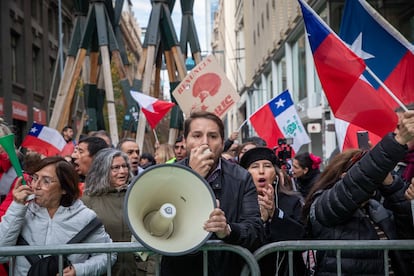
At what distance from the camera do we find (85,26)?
1230cm

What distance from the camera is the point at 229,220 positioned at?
2.80m

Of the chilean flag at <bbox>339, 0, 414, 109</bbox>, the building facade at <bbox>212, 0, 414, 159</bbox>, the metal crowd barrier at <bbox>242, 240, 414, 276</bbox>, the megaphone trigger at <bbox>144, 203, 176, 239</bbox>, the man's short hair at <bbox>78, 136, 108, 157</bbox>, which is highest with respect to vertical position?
the building facade at <bbox>212, 0, 414, 159</bbox>

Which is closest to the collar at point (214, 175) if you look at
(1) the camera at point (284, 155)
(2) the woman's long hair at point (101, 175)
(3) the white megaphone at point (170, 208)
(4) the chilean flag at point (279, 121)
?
(3) the white megaphone at point (170, 208)

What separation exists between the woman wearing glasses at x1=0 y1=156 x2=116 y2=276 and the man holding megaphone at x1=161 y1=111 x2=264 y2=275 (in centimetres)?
55

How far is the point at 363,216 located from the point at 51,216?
176 centimetres

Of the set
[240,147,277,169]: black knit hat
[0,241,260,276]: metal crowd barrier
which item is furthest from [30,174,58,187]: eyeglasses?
[240,147,277,169]: black knit hat

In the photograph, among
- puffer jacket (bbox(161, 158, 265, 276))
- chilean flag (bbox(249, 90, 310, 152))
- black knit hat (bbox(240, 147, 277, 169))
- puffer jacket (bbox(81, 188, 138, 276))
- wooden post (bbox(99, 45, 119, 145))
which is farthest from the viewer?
wooden post (bbox(99, 45, 119, 145))

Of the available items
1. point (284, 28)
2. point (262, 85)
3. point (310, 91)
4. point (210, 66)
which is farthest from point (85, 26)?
point (262, 85)

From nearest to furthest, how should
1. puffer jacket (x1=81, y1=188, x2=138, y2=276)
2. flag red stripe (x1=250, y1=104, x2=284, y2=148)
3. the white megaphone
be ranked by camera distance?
the white megaphone
puffer jacket (x1=81, y1=188, x2=138, y2=276)
flag red stripe (x1=250, y1=104, x2=284, y2=148)

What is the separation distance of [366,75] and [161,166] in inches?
59.4

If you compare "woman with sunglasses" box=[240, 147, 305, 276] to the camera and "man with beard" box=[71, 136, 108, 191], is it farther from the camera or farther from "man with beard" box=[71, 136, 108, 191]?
the camera

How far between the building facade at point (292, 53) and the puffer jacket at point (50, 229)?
9.03 meters

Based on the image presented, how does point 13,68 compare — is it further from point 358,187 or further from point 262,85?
point 358,187

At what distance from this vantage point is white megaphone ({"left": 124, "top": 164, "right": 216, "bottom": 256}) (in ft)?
8.39
